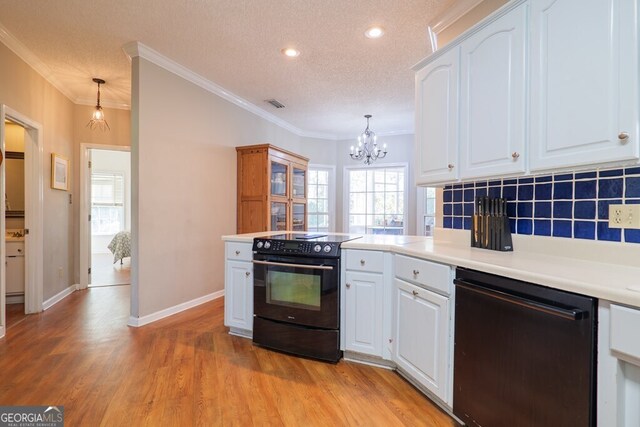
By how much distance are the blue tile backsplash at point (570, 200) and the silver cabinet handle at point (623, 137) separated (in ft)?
1.08

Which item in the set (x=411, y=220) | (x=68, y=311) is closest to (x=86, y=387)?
(x=68, y=311)

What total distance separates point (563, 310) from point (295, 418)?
1.39m

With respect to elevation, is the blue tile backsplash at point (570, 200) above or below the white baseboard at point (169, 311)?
above

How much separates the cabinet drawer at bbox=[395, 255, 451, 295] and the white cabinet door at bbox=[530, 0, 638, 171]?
27.1 inches

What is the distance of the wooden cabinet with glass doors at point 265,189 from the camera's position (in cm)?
438

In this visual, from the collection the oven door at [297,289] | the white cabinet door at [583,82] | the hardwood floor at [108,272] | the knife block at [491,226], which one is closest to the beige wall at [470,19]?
the white cabinet door at [583,82]

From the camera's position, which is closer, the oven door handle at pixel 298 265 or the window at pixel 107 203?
the oven door handle at pixel 298 265

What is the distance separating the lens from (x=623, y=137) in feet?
4.20

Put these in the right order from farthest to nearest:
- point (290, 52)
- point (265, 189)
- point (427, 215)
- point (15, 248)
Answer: point (427, 215)
point (265, 189)
point (15, 248)
point (290, 52)

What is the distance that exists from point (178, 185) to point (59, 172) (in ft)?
5.43

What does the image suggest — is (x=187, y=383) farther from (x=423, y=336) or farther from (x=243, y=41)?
(x=243, y=41)

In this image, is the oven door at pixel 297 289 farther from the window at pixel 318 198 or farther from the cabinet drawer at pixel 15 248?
the window at pixel 318 198

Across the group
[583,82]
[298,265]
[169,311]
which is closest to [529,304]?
[583,82]

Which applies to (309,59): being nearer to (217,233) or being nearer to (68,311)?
(217,233)
